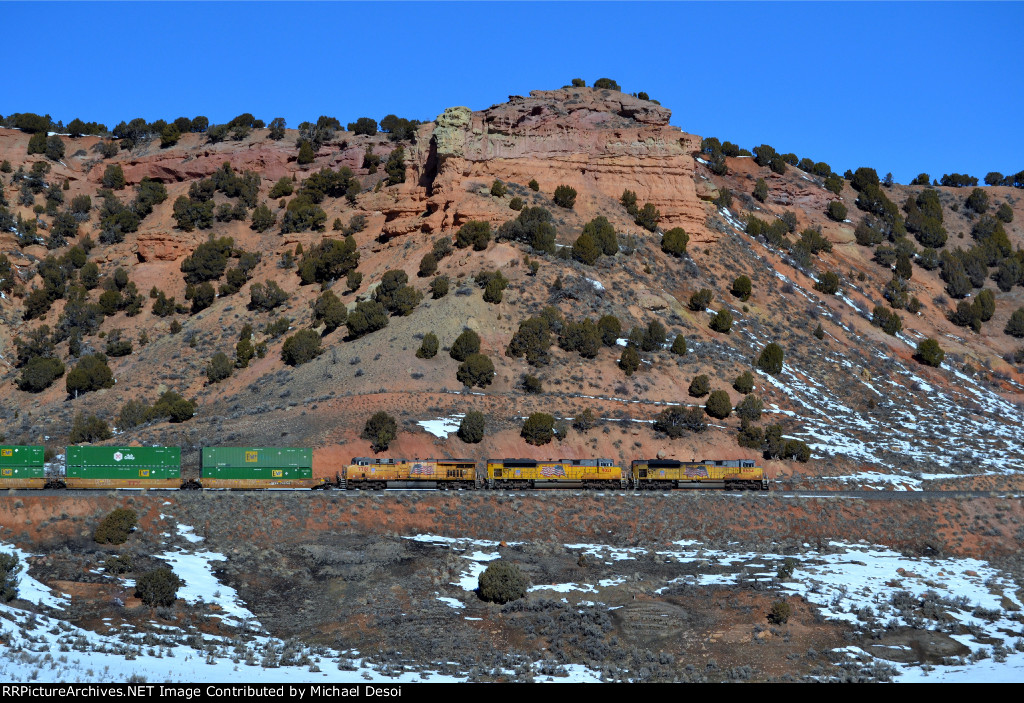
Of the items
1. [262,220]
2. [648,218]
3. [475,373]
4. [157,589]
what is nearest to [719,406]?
[475,373]

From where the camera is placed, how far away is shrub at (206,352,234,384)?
71.2 m

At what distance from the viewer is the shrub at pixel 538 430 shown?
59062mm

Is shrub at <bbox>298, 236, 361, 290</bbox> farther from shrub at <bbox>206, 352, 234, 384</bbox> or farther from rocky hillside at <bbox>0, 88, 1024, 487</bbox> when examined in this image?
shrub at <bbox>206, 352, 234, 384</bbox>

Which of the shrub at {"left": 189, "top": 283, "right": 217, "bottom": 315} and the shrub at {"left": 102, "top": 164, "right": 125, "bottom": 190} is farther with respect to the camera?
the shrub at {"left": 102, "top": 164, "right": 125, "bottom": 190}

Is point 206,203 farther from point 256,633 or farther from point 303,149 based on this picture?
point 256,633

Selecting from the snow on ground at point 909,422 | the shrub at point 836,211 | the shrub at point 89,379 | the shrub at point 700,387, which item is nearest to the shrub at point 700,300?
the snow on ground at point 909,422

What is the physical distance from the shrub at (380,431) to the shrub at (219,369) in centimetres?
1794

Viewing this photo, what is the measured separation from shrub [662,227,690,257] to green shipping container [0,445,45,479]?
165ft

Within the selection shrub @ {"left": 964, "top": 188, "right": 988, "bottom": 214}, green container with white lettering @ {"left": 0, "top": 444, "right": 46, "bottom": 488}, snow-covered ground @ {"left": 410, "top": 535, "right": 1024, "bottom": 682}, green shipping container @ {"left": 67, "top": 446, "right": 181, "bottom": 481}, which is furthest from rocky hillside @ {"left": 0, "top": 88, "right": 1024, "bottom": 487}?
snow-covered ground @ {"left": 410, "top": 535, "right": 1024, "bottom": 682}

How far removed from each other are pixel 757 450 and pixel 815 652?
30155 mm

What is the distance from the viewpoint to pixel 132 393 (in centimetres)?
7262

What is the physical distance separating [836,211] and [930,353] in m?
26.8

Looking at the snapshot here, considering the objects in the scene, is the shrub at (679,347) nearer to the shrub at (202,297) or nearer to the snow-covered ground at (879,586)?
the snow-covered ground at (879,586)

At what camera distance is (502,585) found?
3638 cm
